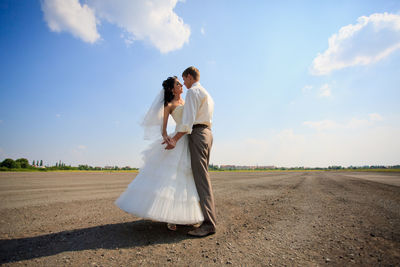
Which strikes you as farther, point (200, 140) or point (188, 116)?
point (200, 140)

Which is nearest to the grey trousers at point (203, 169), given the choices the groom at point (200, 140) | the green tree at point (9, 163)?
the groom at point (200, 140)

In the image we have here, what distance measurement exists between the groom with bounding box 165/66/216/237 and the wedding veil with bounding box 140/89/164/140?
1.62ft

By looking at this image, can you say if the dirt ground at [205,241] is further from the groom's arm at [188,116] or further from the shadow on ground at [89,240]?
the groom's arm at [188,116]

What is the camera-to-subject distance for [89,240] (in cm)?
→ 281

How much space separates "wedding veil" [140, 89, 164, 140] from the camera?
11.8 ft

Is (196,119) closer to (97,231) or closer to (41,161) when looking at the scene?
(97,231)

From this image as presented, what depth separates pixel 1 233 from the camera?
310cm

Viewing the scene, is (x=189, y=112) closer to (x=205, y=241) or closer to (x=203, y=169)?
(x=203, y=169)

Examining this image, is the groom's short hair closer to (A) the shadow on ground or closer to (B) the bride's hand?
(B) the bride's hand

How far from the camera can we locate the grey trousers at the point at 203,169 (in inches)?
124

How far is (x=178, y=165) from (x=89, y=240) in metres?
1.71

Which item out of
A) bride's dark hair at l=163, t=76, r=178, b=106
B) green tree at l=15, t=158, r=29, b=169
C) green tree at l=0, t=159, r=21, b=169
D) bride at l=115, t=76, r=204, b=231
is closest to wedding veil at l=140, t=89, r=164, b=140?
bride at l=115, t=76, r=204, b=231

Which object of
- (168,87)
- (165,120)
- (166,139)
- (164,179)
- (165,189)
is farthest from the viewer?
(168,87)

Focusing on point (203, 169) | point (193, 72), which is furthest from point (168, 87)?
point (203, 169)
